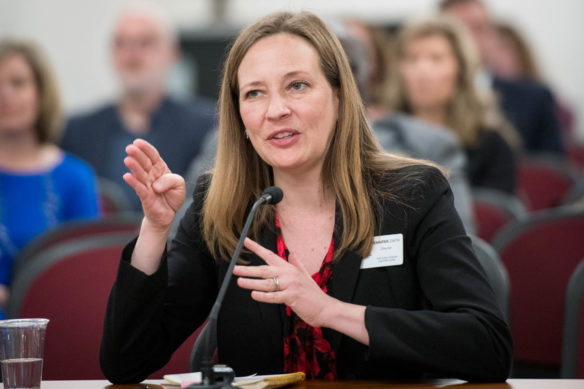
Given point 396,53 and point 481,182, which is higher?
point 396,53

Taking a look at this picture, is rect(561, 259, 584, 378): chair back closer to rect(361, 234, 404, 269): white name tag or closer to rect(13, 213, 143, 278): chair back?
rect(361, 234, 404, 269): white name tag

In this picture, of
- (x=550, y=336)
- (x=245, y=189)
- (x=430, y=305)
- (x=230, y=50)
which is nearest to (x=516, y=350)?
(x=550, y=336)

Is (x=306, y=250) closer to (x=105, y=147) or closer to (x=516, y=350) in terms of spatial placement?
(x=516, y=350)

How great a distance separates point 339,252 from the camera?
2109 millimetres

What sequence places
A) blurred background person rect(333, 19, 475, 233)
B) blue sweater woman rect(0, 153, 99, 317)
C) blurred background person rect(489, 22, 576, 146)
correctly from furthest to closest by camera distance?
1. blurred background person rect(489, 22, 576, 146)
2. blue sweater woman rect(0, 153, 99, 317)
3. blurred background person rect(333, 19, 475, 233)

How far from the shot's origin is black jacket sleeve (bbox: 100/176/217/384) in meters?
2.02

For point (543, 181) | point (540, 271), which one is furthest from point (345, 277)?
point (543, 181)

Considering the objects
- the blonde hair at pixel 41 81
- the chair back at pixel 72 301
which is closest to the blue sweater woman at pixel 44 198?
the blonde hair at pixel 41 81

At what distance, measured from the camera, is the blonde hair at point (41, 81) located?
4.04 metres

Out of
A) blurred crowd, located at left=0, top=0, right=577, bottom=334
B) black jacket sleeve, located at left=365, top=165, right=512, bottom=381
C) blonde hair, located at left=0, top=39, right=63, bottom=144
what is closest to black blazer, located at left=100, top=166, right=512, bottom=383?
black jacket sleeve, located at left=365, top=165, right=512, bottom=381

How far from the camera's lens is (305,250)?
7.25 ft

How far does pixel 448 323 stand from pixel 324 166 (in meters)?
0.59

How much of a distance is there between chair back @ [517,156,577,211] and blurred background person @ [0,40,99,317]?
2552 mm

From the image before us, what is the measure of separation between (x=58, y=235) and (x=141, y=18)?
268 cm
